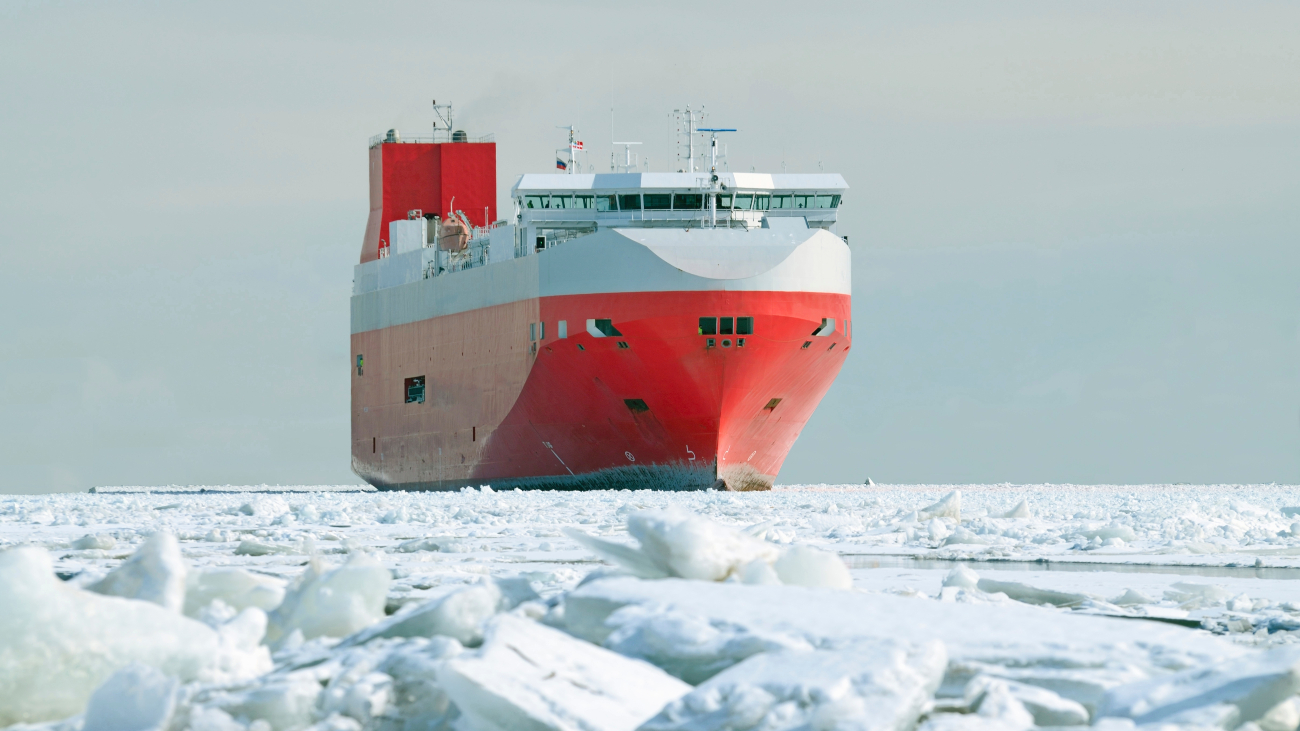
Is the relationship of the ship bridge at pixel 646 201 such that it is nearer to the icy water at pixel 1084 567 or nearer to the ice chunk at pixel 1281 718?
the icy water at pixel 1084 567

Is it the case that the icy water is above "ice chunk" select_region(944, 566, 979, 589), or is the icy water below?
below

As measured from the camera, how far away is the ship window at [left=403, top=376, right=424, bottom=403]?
93.7 feet

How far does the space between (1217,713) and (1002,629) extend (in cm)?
73

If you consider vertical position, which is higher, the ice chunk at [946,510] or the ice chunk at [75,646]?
the ice chunk at [75,646]

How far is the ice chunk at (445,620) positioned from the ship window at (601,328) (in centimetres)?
1733

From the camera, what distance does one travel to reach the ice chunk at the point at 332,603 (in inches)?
176

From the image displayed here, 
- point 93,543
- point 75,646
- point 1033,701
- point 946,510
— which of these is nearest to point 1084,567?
point 946,510

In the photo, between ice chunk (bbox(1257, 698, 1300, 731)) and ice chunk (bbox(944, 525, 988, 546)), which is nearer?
ice chunk (bbox(1257, 698, 1300, 731))

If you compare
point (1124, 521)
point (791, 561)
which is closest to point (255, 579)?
point (791, 561)

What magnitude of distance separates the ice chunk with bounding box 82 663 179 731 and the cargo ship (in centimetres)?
1768

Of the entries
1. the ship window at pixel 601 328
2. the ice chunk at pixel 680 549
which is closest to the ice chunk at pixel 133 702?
the ice chunk at pixel 680 549

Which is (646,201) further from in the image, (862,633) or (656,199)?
(862,633)

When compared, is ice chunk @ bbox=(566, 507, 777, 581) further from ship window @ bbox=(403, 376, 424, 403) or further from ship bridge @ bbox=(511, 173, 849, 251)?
ship window @ bbox=(403, 376, 424, 403)

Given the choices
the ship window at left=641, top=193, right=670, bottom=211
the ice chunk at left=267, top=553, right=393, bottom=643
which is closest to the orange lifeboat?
the ship window at left=641, top=193, right=670, bottom=211
